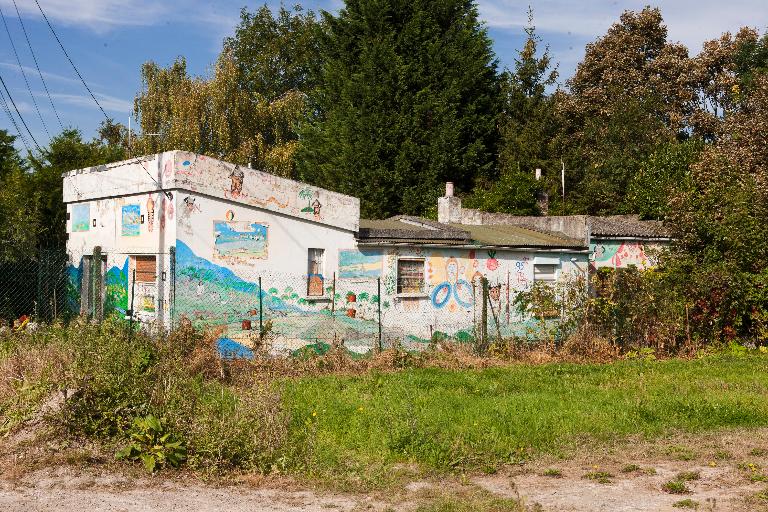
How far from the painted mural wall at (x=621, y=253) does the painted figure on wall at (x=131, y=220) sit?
11751 mm

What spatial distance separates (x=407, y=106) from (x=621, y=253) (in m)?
14.8

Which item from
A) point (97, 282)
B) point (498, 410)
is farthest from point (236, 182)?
point (498, 410)

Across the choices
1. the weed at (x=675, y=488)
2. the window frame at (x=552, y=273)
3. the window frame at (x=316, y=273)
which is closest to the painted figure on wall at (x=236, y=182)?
the window frame at (x=316, y=273)

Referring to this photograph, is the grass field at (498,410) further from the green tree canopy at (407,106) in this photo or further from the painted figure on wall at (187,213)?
the green tree canopy at (407,106)

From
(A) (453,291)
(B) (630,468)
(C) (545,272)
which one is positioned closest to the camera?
(B) (630,468)

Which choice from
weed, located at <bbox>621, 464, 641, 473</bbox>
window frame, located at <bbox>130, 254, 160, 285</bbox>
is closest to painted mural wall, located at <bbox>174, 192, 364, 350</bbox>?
window frame, located at <bbox>130, 254, 160, 285</bbox>

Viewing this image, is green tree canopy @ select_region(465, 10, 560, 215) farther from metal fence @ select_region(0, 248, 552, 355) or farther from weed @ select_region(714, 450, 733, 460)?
weed @ select_region(714, 450, 733, 460)

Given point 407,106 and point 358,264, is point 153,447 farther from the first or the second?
point 407,106

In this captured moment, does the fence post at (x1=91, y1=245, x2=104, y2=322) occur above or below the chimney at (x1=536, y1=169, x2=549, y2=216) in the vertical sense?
below

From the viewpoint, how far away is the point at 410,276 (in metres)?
17.9

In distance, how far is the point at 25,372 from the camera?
933cm

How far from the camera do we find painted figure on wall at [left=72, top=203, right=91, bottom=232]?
1786 centimetres

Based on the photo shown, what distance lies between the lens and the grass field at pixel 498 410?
28.9 feet

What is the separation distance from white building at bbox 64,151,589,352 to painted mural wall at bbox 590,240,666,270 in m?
2.45
